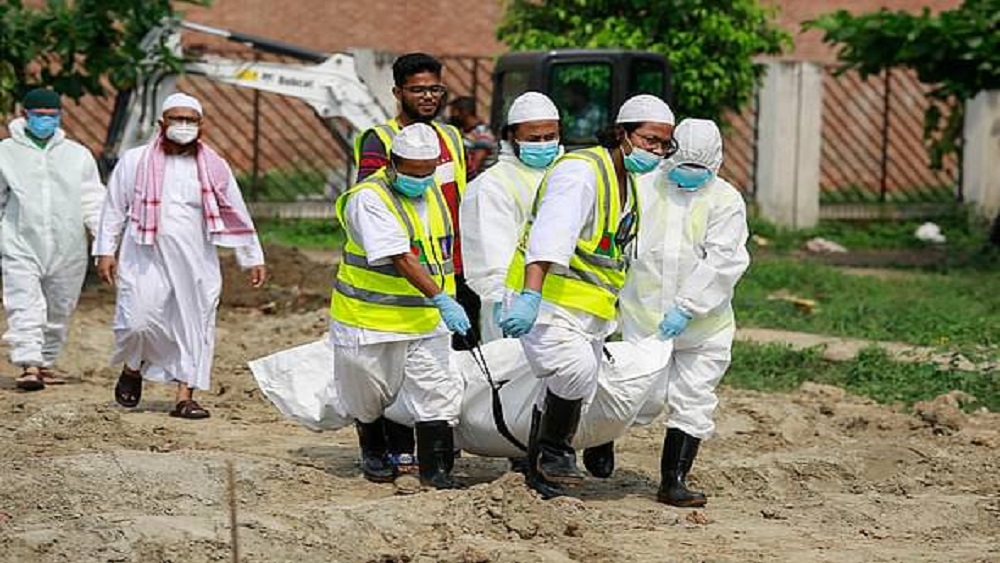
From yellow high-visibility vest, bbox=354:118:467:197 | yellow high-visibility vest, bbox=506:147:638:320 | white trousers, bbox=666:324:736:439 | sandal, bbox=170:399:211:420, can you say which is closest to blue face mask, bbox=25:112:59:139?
sandal, bbox=170:399:211:420

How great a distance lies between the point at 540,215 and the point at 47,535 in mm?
2318

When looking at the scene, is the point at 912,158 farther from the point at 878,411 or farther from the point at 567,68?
the point at 878,411

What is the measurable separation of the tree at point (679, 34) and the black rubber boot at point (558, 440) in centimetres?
1260

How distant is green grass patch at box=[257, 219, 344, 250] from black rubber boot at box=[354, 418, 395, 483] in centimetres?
1167

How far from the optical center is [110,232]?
10664 mm

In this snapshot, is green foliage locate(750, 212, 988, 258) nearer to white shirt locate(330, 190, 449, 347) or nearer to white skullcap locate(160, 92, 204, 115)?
white skullcap locate(160, 92, 204, 115)

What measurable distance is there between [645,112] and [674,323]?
2.85 ft

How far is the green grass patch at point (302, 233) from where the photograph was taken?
21.0 metres

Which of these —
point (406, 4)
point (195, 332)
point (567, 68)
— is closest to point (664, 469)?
point (195, 332)

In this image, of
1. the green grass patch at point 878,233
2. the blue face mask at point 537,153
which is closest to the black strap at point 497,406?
the blue face mask at point 537,153

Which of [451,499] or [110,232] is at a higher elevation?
[110,232]

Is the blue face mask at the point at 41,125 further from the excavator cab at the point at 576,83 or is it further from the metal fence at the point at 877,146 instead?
the metal fence at the point at 877,146

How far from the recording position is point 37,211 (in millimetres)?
11594

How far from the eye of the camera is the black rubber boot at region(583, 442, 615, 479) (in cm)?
914
